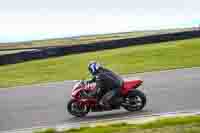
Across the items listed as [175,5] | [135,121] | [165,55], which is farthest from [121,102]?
[175,5]

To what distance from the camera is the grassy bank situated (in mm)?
7843

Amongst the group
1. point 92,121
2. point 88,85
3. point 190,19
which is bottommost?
point 92,121

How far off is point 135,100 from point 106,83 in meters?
0.77

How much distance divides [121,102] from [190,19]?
36.0 metres

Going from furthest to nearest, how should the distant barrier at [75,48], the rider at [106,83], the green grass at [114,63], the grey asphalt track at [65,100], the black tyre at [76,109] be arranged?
the distant barrier at [75,48], the green grass at [114,63], the black tyre at [76,109], the grey asphalt track at [65,100], the rider at [106,83]

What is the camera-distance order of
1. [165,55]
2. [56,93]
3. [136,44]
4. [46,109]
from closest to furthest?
[46,109]
[56,93]
[165,55]
[136,44]

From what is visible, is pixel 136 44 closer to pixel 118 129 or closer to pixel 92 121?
pixel 92 121

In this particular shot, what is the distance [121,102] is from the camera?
1135 centimetres

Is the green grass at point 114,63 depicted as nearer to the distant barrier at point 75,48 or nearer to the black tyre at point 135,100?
the distant barrier at point 75,48

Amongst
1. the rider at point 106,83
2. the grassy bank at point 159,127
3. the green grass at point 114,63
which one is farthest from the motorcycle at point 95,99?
the green grass at point 114,63

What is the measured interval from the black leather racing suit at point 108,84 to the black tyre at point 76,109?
0.52m

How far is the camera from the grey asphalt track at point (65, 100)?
1141 cm

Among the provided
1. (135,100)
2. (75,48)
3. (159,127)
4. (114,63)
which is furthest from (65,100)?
(75,48)

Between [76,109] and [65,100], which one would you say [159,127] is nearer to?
[76,109]
